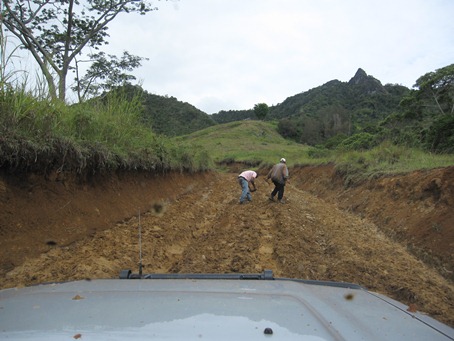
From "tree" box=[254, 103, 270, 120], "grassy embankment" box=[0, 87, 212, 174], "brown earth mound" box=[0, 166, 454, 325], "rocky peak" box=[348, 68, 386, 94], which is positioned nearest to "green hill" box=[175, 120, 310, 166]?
"tree" box=[254, 103, 270, 120]

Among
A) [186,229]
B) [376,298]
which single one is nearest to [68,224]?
[186,229]

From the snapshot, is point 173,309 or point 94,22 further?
point 94,22

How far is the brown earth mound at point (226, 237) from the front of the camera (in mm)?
5094

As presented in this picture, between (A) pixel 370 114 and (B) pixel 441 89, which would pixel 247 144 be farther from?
(B) pixel 441 89

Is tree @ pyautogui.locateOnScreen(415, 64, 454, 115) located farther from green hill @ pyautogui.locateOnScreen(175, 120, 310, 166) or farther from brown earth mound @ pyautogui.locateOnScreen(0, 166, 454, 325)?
brown earth mound @ pyautogui.locateOnScreen(0, 166, 454, 325)

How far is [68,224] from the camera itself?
6.16 m

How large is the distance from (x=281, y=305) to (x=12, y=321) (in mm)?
1418

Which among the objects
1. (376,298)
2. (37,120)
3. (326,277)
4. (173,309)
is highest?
(37,120)

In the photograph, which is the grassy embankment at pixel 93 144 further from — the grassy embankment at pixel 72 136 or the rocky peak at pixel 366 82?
the rocky peak at pixel 366 82

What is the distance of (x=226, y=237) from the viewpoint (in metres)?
7.76

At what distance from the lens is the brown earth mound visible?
5.09 metres

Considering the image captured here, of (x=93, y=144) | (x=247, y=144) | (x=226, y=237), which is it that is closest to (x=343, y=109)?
(x=247, y=144)

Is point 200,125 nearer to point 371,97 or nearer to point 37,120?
point 371,97

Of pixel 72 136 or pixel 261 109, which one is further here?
pixel 261 109
